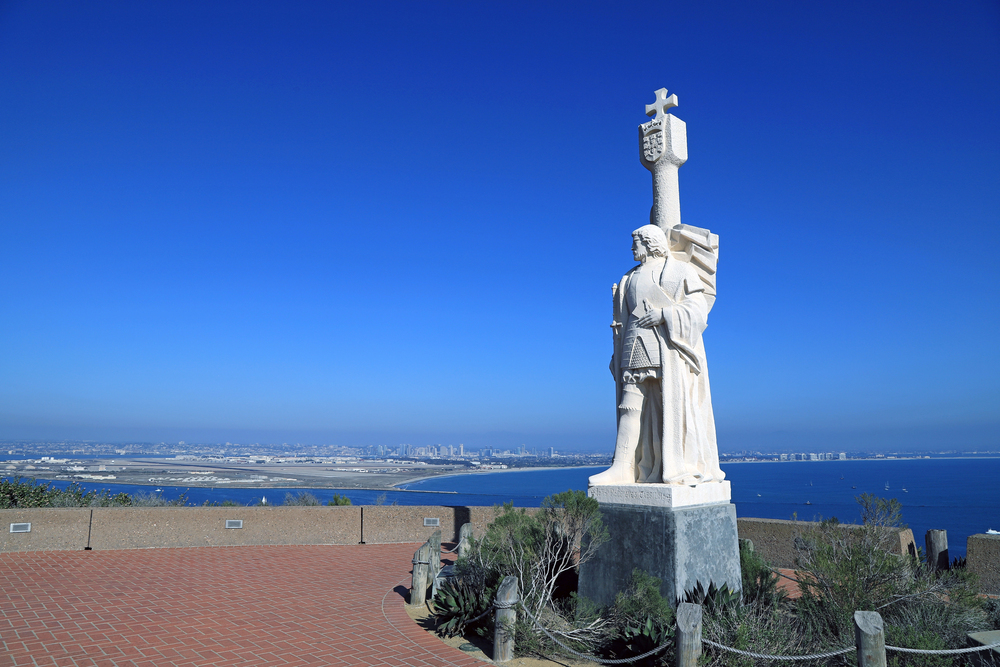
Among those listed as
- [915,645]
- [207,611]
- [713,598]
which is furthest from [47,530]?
[915,645]

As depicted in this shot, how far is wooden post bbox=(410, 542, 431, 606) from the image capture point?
7.96m

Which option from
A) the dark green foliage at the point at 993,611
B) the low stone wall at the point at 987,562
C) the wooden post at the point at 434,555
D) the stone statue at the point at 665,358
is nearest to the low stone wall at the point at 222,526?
the wooden post at the point at 434,555

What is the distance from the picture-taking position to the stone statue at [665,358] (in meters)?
7.21

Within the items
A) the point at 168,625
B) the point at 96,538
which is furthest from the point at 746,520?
the point at 96,538

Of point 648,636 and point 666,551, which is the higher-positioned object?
point 666,551

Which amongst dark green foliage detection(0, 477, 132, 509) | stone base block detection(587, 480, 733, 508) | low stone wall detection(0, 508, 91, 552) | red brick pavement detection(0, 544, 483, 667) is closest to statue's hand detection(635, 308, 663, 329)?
stone base block detection(587, 480, 733, 508)

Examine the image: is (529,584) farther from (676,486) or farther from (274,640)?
(274,640)

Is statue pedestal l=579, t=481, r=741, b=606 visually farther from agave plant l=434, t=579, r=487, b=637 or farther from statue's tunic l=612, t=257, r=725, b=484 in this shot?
agave plant l=434, t=579, r=487, b=637

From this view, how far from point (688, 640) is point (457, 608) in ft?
9.52

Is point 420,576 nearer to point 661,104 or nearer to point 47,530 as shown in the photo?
point 661,104

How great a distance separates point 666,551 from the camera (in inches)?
248

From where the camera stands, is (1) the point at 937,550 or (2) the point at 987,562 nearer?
(2) the point at 987,562

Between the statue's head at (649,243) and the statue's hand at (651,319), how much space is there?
0.80 m

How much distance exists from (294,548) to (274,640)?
5.98m
